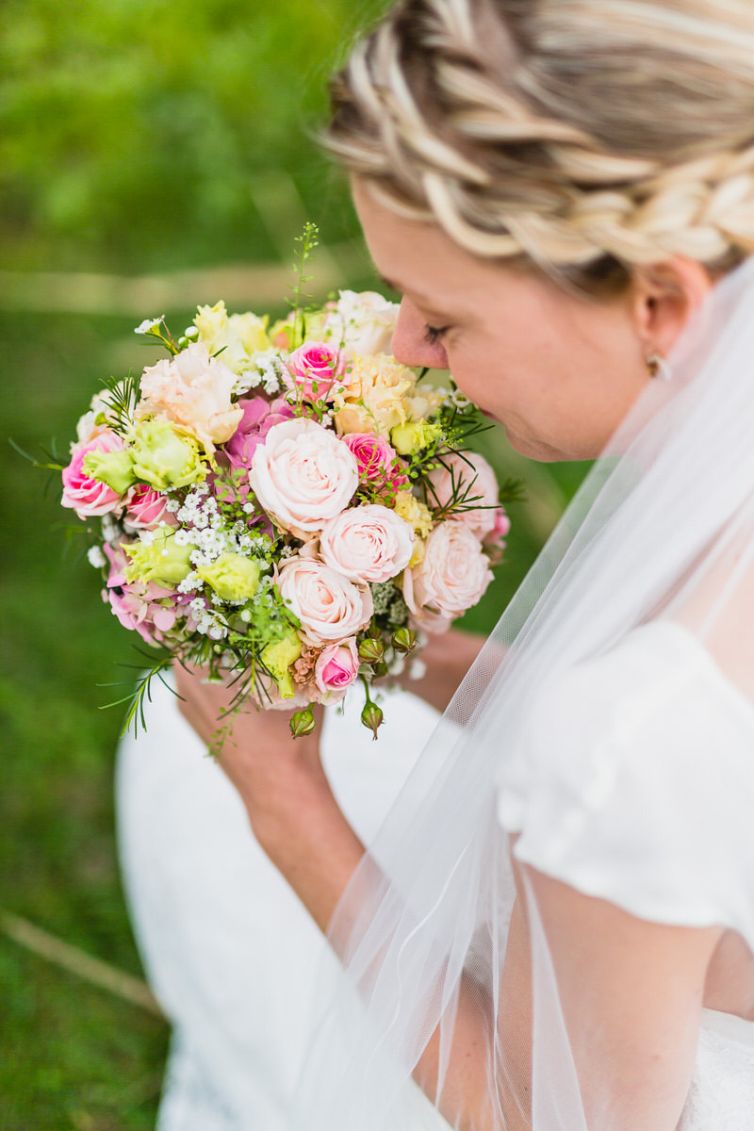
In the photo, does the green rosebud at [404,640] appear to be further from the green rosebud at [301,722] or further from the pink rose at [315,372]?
the pink rose at [315,372]

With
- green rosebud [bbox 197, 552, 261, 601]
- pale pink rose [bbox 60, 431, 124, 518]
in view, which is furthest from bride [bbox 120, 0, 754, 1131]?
pale pink rose [bbox 60, 431, 124, 518]

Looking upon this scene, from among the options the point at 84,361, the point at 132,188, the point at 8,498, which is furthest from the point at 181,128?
the point at 8,498

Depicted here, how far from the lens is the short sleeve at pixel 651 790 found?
1.09m

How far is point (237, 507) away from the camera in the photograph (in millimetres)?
1474

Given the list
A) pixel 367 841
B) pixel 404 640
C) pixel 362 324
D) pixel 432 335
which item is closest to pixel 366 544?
pixel 404 640

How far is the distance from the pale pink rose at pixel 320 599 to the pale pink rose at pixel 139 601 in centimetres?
18

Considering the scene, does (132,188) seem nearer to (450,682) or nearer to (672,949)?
(450,682)

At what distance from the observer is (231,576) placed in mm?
1390

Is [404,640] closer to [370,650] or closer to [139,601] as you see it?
[370,650]

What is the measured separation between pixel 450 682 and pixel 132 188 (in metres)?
3.27

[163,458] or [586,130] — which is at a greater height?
[586,130]

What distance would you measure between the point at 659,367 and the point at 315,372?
20.2 inches

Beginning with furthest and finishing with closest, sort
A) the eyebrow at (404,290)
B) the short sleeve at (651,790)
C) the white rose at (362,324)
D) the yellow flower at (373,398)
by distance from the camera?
1. the white rose at (362,324)
2. the yellow flower at (373,398)
3. the eyebrow at (404,290)
4. the short sleeve at (651,790)

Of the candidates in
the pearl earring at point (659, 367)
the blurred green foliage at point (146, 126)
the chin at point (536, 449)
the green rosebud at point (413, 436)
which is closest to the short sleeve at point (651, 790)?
the pearl earring at point (659, 367)
